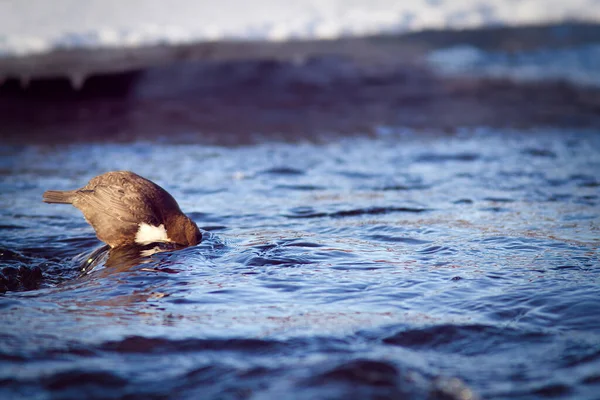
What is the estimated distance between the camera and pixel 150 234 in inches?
225

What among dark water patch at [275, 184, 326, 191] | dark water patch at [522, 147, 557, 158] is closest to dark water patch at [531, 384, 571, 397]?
dark water patch at [275, 184, 326, 191]

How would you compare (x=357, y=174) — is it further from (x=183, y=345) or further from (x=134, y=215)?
(x=183, y=345)

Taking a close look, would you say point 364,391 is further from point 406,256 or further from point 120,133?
point 120,133

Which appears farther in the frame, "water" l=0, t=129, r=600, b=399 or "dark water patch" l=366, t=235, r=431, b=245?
"dark water patch" l=366, t=235, r=431, b=245

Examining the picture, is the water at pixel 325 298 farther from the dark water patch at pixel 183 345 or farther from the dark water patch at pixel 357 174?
the dark water patch at pixel 357 174

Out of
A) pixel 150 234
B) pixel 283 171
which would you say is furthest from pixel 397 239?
pixel 283 171

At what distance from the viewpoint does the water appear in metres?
2.91

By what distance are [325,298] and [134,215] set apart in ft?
7.44

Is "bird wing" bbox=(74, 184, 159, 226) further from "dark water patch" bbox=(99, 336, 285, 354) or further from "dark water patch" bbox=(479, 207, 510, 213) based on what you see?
"dark water patch" bbox=(479, 207, 510, 213)

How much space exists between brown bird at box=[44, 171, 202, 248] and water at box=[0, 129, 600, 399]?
8.5 inches

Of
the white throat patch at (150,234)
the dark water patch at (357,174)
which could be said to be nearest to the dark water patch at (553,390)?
the white throat patch at (150,234)

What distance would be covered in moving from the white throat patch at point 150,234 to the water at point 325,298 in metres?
0.31

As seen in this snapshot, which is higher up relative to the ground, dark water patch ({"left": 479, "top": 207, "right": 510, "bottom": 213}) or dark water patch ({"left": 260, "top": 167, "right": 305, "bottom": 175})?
dark water patch ({"left": 260, "top": 167, "right": 305, "bottom": 175})

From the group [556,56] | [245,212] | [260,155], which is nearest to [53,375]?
[245,212]
